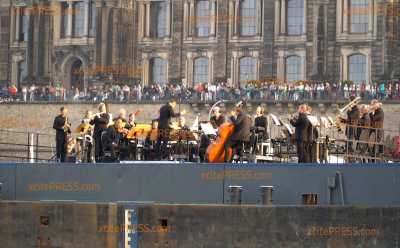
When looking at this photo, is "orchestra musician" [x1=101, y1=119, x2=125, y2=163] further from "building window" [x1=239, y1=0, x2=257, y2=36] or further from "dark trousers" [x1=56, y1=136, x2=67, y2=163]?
"building window" [x1=239, y1=0, x2=257, y2=36]

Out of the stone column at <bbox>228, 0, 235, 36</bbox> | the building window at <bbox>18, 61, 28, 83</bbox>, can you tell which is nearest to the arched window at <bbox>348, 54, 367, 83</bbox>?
the stone column at <bbox>228, 0, 235, 36</bbox>

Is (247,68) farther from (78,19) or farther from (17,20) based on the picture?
(17,20)

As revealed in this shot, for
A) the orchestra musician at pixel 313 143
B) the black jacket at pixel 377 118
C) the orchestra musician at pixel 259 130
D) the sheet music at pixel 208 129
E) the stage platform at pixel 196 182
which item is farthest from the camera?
the sheet music at pixel 208 129

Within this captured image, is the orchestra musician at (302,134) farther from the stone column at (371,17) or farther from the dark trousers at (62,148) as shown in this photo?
the stone column at (371,17)

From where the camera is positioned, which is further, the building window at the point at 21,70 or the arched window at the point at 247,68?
the building window at the point at 21,70

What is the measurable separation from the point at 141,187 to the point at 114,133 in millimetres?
2147

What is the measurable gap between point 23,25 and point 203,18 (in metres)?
10.9

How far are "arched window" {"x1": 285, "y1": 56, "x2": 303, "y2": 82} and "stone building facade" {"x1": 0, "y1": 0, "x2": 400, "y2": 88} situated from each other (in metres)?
0.05

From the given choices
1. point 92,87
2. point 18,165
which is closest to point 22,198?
point 18,165

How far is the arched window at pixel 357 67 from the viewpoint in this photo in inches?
2835

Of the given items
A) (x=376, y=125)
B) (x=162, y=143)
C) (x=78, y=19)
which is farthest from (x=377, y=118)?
(x=78, y=19)

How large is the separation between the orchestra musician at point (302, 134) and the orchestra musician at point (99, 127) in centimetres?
507

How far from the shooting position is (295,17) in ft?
242

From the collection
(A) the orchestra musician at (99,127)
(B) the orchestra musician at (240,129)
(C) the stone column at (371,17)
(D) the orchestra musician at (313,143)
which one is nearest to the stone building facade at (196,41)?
(C) the stone column at (371,17)
